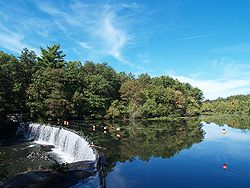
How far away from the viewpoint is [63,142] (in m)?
27.4

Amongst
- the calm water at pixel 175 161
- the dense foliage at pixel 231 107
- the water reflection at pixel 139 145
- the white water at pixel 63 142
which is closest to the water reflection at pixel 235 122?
the calm water at pixel 175 161

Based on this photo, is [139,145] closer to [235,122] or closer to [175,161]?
[175,161]

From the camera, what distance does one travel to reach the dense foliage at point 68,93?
42406mm

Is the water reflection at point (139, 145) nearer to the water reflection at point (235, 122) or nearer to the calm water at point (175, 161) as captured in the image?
the calm water at point (175, 161)

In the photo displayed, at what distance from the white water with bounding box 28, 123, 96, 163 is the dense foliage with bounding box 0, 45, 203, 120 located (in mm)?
6988

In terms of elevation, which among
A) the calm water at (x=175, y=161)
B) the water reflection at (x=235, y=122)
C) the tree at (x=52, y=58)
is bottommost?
the calm water at (x=175, y=161)

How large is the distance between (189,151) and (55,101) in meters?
23.9

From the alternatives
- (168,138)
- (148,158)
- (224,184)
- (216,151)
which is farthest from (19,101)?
(224,184)

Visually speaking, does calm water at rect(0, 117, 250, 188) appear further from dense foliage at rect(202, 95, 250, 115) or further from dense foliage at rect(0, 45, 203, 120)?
dense foliage at rect(202, 95, 250, 115)

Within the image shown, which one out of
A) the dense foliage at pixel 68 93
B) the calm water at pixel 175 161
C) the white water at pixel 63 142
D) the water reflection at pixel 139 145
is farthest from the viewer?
the dense foliage at pixel 68 93

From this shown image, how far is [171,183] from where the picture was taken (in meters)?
16.7

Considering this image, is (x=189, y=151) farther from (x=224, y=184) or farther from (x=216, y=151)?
(x=224, y=184)

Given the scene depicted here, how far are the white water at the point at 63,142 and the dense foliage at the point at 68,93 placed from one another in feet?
22.9

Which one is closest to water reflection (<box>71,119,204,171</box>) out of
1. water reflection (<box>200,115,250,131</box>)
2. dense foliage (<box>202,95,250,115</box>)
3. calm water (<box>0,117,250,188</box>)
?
calm water (<box>0,117,250,188</box>)
